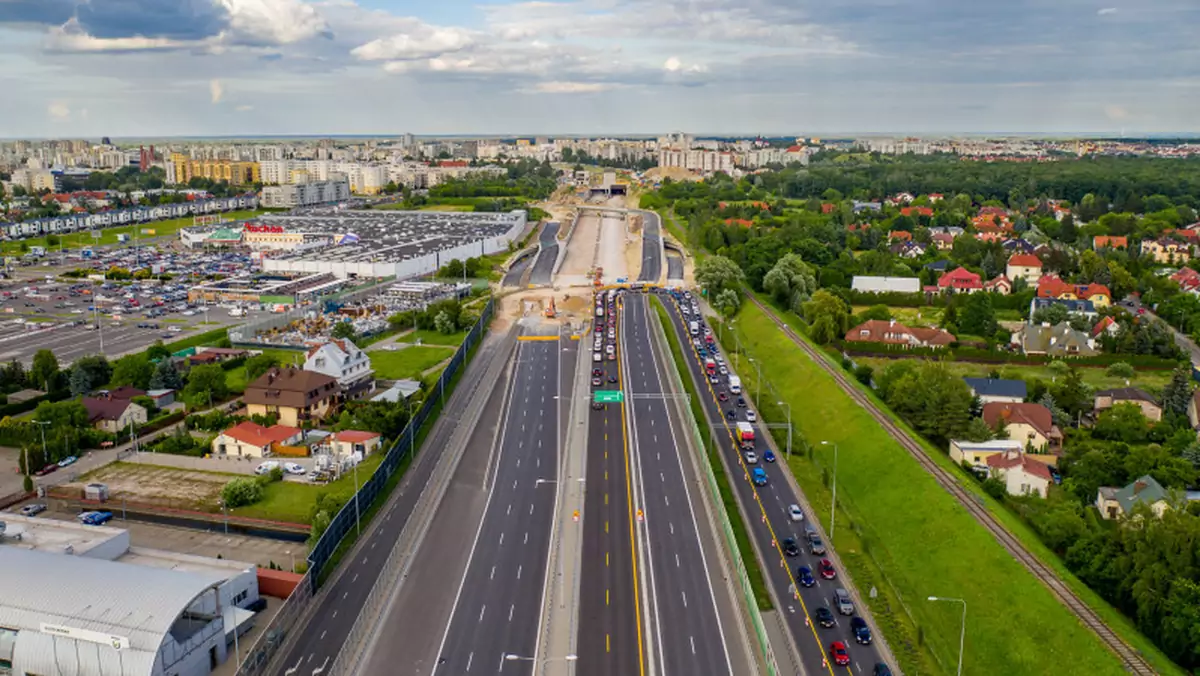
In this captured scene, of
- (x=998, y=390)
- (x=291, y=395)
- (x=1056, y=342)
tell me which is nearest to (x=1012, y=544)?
(x=998, y=390)

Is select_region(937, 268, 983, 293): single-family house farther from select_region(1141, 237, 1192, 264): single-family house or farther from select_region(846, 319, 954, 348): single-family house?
Result: select_region(1141, 237, 1192, 264): single-family house

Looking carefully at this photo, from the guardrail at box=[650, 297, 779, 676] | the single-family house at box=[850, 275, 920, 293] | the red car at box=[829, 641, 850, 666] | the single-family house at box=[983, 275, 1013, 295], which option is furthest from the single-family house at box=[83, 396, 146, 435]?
the single-family house at box=[983, 275, 1013, 295]

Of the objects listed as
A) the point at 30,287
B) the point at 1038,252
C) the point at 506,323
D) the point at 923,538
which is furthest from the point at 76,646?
the point at 1038,252

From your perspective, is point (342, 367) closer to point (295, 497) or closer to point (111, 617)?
point (295, 497)

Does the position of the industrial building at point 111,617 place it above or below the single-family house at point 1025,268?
below

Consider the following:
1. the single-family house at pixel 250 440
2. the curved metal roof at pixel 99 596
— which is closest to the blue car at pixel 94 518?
the single-family house at pixel 250 440

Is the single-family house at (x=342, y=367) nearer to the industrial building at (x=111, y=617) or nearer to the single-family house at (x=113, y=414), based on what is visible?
the single-family house at (x=113, y=414)
